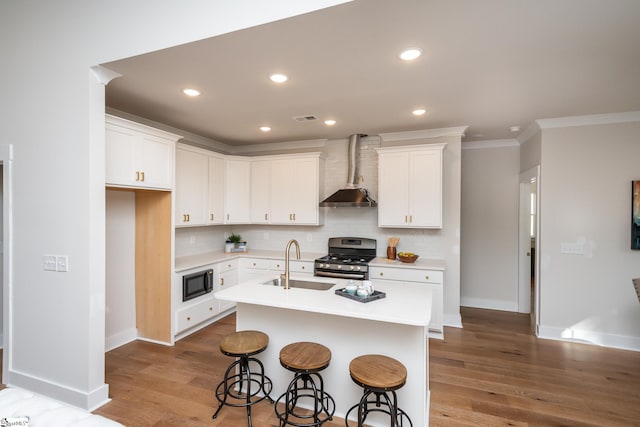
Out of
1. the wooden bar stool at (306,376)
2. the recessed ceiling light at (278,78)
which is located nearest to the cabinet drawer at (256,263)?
the wooden bar stool at (306,376)

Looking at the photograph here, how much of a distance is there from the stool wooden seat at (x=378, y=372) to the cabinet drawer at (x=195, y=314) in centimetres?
256

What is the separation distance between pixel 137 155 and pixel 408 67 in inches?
106

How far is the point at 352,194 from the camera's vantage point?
14.6 ft

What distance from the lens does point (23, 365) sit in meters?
2.72

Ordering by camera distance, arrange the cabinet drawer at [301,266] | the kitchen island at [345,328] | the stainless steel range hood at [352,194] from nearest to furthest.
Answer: the kitchen island at [345,328], the stainless steel range hood at [352,194], the cabinet drawer at [301,266]

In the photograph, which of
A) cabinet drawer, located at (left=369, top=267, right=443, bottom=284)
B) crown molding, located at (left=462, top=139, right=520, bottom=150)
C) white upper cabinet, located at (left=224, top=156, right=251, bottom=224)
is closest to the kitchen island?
cabinet drawer, located at (left=369, top=267, right=443, bottom=284)

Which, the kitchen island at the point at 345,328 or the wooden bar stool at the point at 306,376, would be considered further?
the kitchen island at the point at 345,328

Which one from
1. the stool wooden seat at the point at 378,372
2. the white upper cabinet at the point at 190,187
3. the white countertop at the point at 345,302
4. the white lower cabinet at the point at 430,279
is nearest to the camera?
the stool wooden seat at the point at 378,372

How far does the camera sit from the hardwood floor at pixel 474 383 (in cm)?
240

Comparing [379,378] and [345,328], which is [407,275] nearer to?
[345,328]

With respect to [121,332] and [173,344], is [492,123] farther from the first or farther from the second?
[121,332]

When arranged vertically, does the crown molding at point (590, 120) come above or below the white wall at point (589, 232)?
above

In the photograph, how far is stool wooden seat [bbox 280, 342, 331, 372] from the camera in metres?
2.02

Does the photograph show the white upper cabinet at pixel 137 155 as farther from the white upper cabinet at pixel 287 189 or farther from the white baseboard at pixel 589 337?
the white baseboard at pixel 589 337
